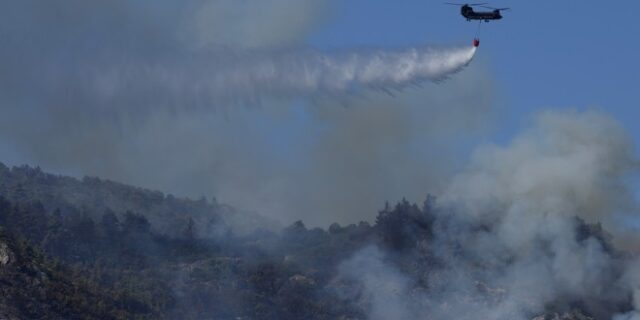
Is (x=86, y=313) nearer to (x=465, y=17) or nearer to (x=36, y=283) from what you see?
(x=36, y=283)

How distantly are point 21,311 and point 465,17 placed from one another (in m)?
49.1

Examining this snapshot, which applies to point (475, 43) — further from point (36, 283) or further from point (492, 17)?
point (36, 283)

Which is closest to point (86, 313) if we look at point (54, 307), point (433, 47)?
point (54, 307)

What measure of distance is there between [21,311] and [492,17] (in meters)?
51.2

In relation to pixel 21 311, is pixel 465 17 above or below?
above

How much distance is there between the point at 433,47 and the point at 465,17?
4.83 metres

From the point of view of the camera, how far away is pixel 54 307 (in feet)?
643

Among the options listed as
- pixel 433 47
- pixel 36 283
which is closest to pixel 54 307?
pixel 36 283

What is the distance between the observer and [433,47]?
181875 mm

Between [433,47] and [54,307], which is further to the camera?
[54,307]

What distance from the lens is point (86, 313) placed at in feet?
653

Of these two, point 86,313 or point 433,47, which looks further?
point 86,313

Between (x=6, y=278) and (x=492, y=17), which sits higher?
(x=492, y=17)

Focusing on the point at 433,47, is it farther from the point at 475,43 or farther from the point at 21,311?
the point at 21,311
